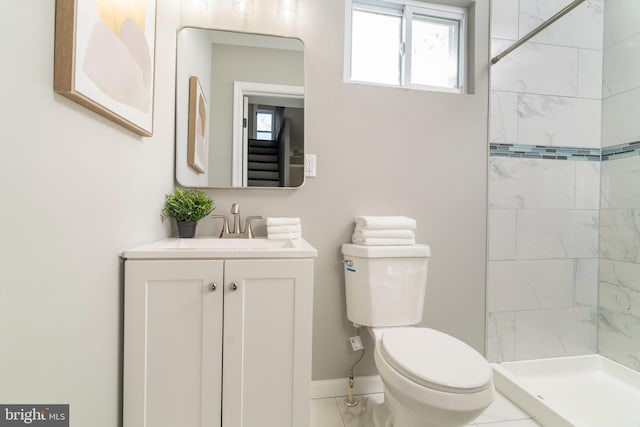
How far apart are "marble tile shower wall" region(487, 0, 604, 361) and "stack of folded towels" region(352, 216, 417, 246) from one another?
0.62 metres

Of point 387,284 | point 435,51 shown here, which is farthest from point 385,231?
point 435,51

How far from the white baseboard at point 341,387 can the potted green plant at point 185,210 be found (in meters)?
1.06

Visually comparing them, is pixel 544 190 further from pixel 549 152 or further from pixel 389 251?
pixel 389 251

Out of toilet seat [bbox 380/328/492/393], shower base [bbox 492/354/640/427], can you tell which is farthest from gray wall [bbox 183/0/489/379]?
toilet seat [bbox 380/328/492/393]

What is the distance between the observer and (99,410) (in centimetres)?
80

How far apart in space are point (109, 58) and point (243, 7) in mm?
1001

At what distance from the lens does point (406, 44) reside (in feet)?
5.75

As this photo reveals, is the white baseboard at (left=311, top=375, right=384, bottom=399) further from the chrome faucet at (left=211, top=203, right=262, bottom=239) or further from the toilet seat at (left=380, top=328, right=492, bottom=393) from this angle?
the chrome faucet at (left=211, top=203, right=262, bottom=239)

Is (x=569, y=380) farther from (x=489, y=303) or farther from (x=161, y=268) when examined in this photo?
(x=161, y=268)

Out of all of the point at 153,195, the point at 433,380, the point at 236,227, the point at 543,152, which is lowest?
the point at 433,380

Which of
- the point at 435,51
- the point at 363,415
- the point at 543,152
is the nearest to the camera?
the point at 363,415

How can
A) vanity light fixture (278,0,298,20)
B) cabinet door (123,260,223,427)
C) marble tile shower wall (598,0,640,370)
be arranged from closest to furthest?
cabinet door (123,260,223,427) → vanity light fixture (278,0,298,20) → marble tile shower wall (598,0,640,370)

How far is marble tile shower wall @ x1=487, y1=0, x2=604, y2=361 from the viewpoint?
173 cm

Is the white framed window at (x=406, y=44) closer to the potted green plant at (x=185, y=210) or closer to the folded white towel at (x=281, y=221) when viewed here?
the folded white towel at (x=281, y=221)
